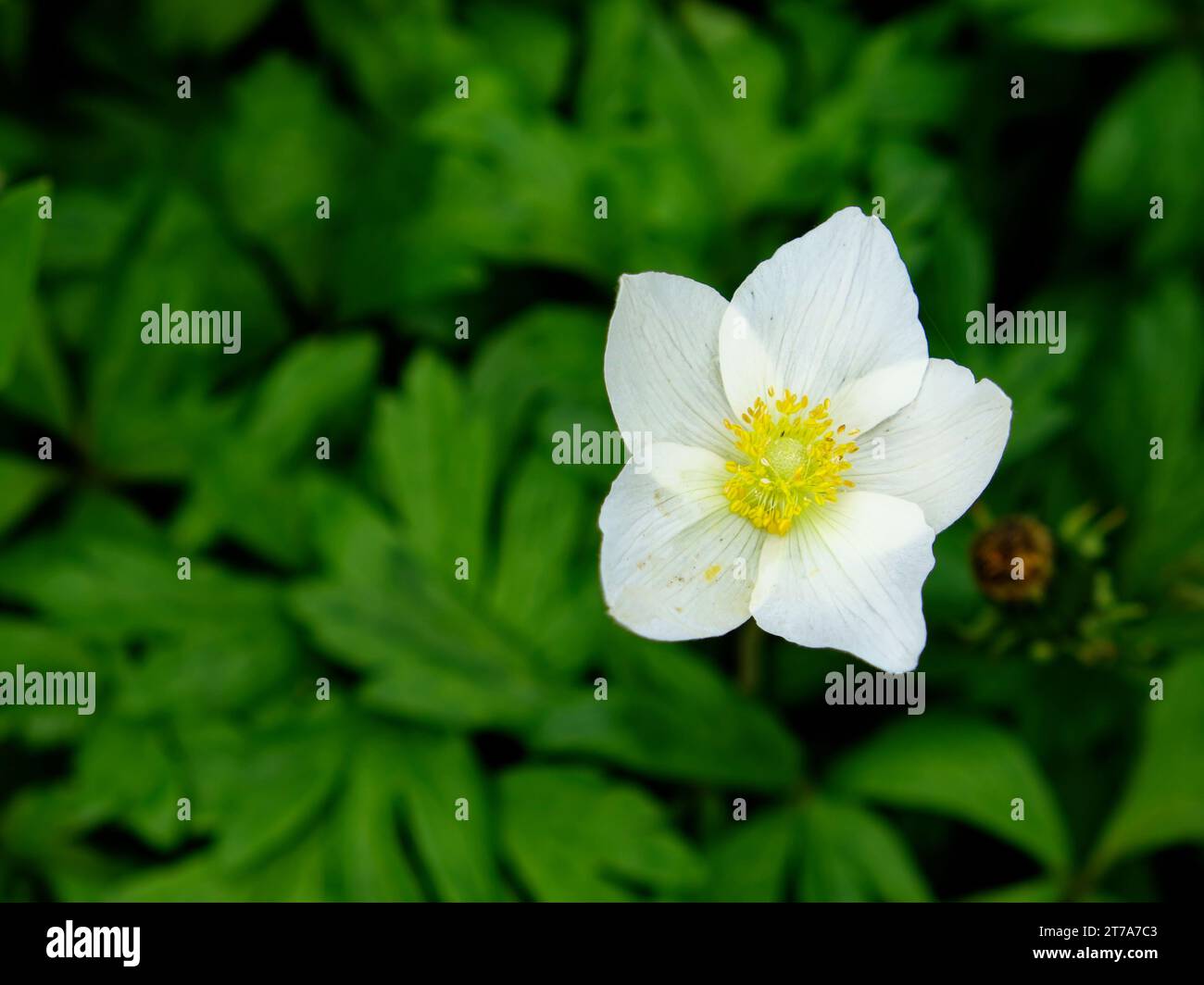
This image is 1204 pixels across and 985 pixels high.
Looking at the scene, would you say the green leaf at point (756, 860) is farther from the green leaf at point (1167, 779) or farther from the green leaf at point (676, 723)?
the green leaf at point (1167, 779)

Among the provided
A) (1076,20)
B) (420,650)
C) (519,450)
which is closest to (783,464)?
(420,650)

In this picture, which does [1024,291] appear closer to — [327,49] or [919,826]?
[919,826]

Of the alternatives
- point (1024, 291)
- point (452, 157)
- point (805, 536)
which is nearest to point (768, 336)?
point (805, 536)

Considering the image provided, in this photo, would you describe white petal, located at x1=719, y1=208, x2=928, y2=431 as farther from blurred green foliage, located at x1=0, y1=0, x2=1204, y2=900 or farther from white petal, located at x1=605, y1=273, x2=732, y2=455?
blurred green foliage, located at x1=0, y1=0, x2=1204, y2=900

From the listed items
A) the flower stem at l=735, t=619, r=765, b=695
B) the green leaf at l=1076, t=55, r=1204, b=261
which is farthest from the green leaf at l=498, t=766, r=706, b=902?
the green leaf at l=1076, t=55, r=1204, b=261

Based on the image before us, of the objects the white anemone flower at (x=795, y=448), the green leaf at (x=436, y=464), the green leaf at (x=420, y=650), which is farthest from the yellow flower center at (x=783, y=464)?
the green leaf at (x=436, y=464)

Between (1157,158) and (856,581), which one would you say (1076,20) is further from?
(856,581)
